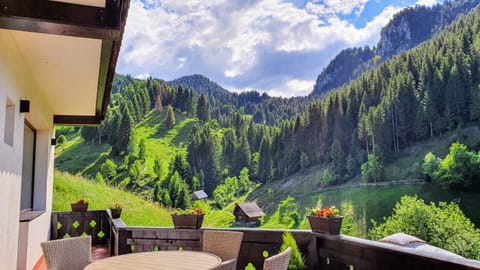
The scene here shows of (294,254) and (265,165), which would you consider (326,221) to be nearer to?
(294,254)

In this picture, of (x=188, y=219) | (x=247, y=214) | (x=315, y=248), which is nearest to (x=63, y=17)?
(x=188, y=219)

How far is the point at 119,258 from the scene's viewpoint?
3105mm

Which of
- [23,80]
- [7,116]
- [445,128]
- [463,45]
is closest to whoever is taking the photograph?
[7,116]

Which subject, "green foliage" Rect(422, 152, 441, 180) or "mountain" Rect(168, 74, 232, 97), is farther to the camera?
"mountain" Rect(168, 74, 232, 97)

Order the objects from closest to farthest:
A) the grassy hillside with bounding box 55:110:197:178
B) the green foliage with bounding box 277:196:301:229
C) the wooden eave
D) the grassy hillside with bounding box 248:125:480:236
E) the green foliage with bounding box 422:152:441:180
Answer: the wooden eave → the grassy hillside with bounding box 248:125:480:236 → the green foliage with bounding box 277:196:301:229 → the green foliage with bounding box 422:152:441:180 → the grassy hillside with bounding box 55:110:197:178

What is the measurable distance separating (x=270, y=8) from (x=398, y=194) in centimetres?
1939

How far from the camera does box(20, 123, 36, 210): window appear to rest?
19.6 feet

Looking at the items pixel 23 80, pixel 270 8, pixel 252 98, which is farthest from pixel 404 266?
pixel 252 98

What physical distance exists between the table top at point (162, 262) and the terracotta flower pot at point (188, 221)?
3.11ft

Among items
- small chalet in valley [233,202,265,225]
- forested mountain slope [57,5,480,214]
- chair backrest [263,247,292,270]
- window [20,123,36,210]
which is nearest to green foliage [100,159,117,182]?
forested mountain slope [57,5,480,214]

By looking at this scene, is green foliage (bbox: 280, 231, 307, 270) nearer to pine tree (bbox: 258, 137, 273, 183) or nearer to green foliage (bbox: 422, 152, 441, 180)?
green foliage (bbox: 422, 152, 441, 180)

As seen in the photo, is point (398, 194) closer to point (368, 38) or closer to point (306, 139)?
point (306, 139)

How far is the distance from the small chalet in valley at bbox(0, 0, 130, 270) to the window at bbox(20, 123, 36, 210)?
0.02 metres

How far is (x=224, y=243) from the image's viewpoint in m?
3.43
